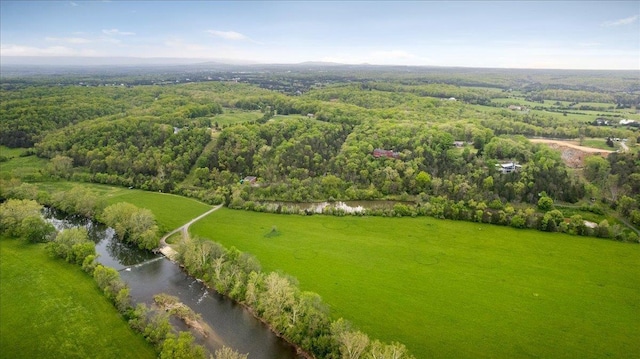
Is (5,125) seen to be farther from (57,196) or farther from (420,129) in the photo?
(420,129)

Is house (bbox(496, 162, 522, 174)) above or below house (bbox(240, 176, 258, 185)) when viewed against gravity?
above

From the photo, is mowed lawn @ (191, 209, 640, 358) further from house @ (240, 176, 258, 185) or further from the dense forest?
house @ (240, 176, 258, 185)

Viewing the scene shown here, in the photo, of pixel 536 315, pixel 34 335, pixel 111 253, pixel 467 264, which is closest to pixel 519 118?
pixel 467 264

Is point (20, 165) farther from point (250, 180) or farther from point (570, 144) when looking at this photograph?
point (570, 144)

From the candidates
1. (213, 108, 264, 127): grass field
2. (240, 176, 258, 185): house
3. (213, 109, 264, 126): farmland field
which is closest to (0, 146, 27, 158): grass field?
(213, 108, 264, 127): grass field

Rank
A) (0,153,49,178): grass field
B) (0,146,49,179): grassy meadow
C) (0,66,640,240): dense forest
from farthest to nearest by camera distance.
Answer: (0,153,49,178): grass field, (0,146,49,179): grassy meadow, (0,66,640,240): dense forest

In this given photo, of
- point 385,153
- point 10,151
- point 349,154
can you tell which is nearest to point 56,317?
point 349,154

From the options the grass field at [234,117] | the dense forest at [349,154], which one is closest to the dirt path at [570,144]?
the dense forest at [349,154]
